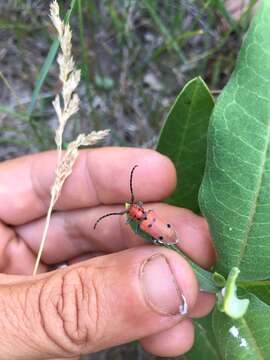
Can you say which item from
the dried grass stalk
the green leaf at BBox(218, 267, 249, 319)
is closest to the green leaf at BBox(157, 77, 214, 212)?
the dried grass stalk

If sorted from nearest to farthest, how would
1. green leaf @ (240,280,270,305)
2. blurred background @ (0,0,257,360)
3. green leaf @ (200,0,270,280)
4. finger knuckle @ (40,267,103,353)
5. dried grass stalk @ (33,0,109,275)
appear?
green leaf @ (200,0,270,280), finger knuckle @ (40,267,103,353), green leaf @ (240,280,270,305), dried grass stalk @ (33,0,109,275), blurred background @ (0,0,257,360)

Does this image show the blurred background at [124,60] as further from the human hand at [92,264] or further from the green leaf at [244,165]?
the green leaf at [244,165]

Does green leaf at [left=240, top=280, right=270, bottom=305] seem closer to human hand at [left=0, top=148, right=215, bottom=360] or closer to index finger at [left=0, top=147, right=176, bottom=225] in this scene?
human hand at [left=0, top=148, right=215, bottom=360]

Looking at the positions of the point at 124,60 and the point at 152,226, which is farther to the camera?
the point at 124,60

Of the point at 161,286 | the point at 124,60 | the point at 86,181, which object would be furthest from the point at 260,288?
the point at 124,60

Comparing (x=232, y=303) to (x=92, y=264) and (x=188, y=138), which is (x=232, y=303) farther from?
(x=188, y=138)

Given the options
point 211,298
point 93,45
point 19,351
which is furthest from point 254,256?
point 93,45
